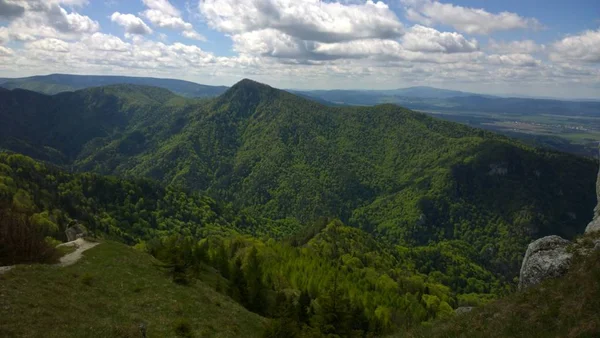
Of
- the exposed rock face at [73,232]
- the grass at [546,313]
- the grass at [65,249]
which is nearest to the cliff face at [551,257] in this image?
the grass at [546,313]

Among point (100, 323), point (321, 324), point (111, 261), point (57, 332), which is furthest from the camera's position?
point (321, 324)

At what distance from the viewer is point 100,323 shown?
28.4m

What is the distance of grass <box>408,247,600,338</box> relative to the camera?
2285cm

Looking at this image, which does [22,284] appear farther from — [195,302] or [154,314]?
[195,302]

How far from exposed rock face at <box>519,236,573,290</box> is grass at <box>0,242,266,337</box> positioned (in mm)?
30807

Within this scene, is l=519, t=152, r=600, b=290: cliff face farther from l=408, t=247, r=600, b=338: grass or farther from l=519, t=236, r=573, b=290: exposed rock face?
l=408, t=247, r=600, b=338: grass

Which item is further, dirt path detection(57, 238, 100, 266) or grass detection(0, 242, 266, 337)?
dirt path detection(57, 238, 100, 266)

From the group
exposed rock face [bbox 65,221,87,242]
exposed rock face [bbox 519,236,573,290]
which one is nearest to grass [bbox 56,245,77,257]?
exposed rock face [bbox 65,221,87,242]

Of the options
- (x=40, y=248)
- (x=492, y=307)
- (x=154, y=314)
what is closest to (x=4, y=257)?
(x=40, y=248)

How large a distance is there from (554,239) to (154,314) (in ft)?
140

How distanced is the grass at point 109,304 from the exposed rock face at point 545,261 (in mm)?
30807

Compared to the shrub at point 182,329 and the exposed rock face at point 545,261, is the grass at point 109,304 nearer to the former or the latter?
the shrub at point 182,329

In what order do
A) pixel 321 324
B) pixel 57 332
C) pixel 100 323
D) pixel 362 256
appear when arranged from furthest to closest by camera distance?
pixel 362 256 < pixel 321 324 < pixel 100 323 < pixel 57 332

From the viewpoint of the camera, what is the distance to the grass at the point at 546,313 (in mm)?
22850
